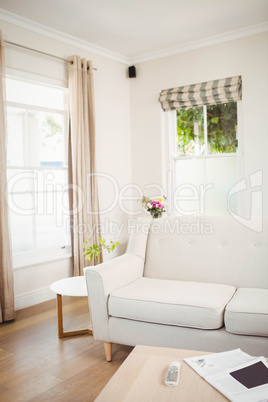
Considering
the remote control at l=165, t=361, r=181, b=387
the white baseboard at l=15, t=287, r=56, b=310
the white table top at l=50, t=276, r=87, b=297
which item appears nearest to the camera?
the remote control at l=165, t=361, r=181, b=387

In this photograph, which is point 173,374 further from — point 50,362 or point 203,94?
point 203,94

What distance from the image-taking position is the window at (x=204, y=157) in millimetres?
4574

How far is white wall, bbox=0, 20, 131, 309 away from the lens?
12.5 feet

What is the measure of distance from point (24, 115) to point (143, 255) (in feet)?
6.37

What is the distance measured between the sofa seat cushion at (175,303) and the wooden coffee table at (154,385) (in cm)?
50

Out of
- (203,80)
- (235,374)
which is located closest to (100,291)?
(235,374)

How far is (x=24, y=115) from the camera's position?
3924 millimetres

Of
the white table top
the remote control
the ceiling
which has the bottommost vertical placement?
the white table top

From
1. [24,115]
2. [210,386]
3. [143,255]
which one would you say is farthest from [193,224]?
[24,115]

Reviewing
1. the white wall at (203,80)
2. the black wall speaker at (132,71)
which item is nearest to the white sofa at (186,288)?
the white wall at (203,80)

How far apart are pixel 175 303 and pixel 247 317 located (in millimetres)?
426

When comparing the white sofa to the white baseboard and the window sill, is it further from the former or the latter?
the white baseboard

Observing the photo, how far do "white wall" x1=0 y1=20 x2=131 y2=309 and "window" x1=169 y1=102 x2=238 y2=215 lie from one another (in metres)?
0.70

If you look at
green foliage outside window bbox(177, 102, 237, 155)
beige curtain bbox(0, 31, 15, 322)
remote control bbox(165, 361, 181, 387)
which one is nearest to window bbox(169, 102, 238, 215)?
green foliage outside window bbox(177, 102, 237, 155)
